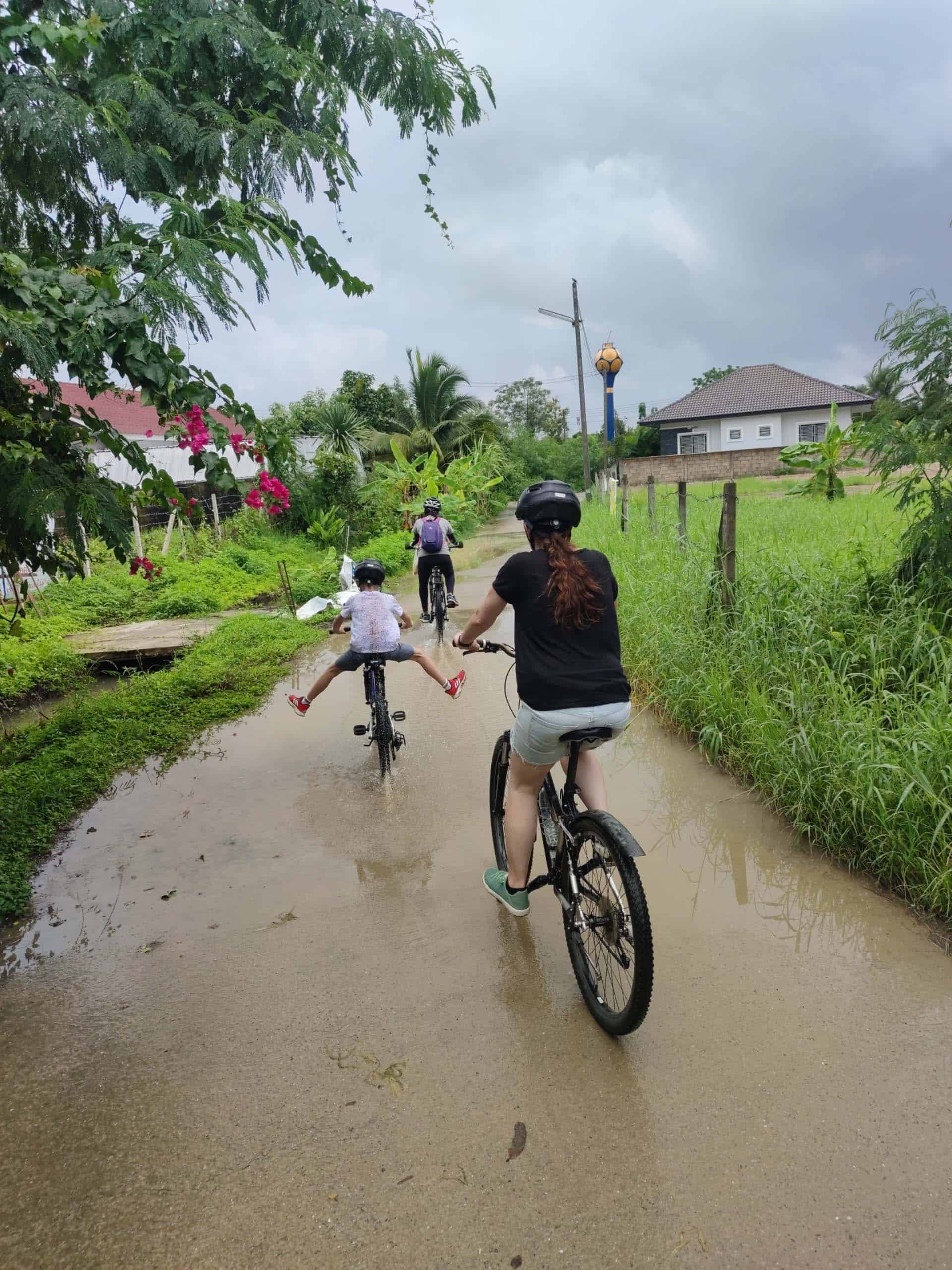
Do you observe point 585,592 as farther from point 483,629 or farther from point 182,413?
point 182,413

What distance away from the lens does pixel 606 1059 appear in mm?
2650

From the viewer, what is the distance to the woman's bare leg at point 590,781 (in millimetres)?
3025

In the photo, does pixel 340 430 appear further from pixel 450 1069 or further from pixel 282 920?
pixel 450 1069

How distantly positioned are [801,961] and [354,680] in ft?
18.2

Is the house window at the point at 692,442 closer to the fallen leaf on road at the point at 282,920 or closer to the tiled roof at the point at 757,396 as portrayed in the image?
the tiled roof at the point at 757,396

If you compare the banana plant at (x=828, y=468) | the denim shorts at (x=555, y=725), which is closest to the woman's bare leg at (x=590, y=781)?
the denim shorts at (x=555, y=725)

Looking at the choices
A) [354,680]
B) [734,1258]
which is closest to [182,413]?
[734,1258]

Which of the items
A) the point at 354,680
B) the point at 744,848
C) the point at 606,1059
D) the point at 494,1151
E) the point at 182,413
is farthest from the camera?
the point at 354,680

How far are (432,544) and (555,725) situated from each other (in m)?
7.18

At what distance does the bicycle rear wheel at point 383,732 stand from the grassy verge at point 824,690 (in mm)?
2053

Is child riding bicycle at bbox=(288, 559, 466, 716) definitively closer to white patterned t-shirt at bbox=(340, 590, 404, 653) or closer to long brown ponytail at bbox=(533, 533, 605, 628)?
white patterned t-shirt at bbox=(340, 590, 404, 653)

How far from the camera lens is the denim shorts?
2789 millimetres

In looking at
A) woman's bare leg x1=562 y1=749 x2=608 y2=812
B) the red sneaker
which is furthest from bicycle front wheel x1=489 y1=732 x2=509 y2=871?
the red sneaker

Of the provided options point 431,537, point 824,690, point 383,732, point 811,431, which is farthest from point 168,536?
point 811,431
